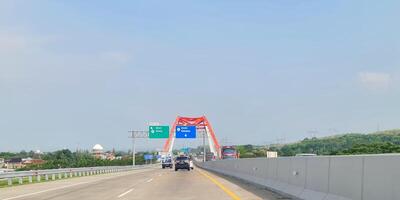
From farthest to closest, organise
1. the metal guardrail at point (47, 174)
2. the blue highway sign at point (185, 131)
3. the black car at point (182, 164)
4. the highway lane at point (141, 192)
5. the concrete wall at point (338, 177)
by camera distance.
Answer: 1. the blue highway sign at point (185, 131)
2. the black car at point (182, 164)
3. the metal guardrail at point (47, 174)
4. the highway lane at point (141, 192)
5. the concrete wall at point (338, 177)

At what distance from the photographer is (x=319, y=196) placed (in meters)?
15.6

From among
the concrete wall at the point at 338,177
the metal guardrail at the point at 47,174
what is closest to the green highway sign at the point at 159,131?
the metal guardrail at the point at 47,174

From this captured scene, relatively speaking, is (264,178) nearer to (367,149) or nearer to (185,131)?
(367,149)

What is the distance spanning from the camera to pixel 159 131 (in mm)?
99625

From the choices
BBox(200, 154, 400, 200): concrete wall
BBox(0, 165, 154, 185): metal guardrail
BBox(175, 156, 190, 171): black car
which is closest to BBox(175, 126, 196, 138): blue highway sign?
BBox(175, 156, 190, 171): black car

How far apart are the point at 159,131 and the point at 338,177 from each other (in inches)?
3400

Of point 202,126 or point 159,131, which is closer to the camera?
point 159,131

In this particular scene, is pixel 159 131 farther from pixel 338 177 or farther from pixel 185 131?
pixel 338 177

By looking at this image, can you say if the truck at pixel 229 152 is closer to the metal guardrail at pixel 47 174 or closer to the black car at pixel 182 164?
the black car at pixel 182 164

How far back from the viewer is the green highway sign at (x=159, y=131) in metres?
98.9

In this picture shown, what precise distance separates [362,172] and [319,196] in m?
3.42

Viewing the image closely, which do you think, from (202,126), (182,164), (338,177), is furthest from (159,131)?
(338,177)

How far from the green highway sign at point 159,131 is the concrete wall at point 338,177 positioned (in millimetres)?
74103

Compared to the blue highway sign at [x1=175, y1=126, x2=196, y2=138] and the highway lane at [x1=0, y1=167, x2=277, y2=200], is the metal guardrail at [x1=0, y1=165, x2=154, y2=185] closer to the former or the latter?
the highway lane at [x1=0, y1=167, x2=277, y2=200]
